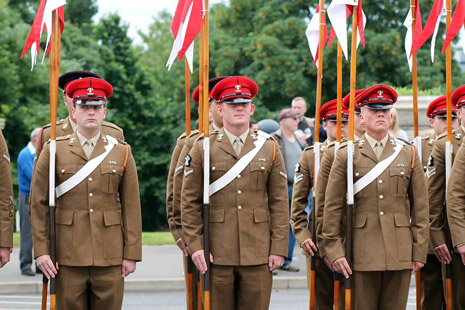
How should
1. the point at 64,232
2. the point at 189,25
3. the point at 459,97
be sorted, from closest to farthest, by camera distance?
1. the point at 64,232
2. the point at 189,25
3. the point at 459,97

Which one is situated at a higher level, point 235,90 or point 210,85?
point 210,85

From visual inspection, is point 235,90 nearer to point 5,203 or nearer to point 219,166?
point 219,166

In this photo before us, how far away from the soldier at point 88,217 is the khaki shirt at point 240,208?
17.1 inches

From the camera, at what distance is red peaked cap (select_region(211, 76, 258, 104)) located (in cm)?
733

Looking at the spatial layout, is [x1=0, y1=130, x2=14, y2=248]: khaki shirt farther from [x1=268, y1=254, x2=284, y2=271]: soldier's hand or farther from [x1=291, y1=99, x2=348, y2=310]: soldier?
[x1=291, y1=99, x2=348, y2=310]: soldier

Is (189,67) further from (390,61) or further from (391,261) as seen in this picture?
(390,61)

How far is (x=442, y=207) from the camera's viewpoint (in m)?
8.02

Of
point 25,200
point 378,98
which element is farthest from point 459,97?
point 25,200

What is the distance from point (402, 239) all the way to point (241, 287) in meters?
1.23

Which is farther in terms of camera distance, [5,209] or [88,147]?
[5,209]

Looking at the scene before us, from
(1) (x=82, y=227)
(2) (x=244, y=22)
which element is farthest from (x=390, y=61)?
(1) (x=82, y=227)

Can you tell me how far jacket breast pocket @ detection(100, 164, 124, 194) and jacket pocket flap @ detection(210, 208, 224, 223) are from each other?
28.8 inches

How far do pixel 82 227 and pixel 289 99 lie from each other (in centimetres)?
2221

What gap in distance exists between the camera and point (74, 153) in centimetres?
707
